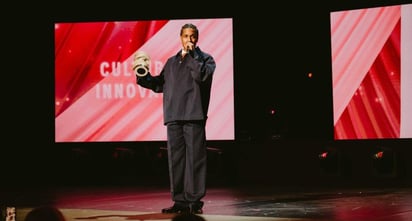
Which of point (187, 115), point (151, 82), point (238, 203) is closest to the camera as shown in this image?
point (187, 115)

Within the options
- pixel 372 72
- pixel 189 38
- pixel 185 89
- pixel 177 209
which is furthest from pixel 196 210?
pixel 372 72

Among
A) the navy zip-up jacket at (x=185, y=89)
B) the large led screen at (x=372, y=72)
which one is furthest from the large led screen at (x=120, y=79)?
the navy zip-up jacket at (x=185, y=89)

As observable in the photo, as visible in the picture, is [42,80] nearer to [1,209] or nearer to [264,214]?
[264,214]

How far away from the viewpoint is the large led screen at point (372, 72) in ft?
21.4

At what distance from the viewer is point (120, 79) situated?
730 cm

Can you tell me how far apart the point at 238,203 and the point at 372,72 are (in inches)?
111

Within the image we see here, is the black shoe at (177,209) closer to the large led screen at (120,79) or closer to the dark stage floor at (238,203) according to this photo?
the dark stage floor at (238,203)

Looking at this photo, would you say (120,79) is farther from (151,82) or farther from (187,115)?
(187,115)

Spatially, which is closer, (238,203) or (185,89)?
(185,89)

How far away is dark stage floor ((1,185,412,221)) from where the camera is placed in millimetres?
3766

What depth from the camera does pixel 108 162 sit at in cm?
776

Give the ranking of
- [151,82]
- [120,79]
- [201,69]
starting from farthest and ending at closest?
[120,79]
[151,82]
[201,69]

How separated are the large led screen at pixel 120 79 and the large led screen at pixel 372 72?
1220 millimetres

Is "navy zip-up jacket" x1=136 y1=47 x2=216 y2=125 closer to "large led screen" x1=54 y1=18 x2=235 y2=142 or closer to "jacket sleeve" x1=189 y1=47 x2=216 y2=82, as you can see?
"jacket sleeve" x1=189 y1=47 x2=216 y2=82
